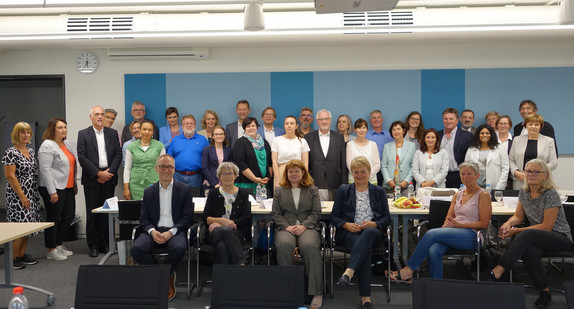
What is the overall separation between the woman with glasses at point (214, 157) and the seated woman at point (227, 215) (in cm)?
125

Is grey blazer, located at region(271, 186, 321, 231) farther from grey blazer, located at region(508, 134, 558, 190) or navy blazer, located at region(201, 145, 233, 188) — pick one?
grey blazer, located at region(508, 134, 558, 190)

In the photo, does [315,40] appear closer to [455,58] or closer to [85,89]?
[455,58]

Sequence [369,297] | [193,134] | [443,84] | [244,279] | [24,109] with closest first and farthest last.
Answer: [244,279] < [369,297] < [193,134] < [443,84] < [24,109]

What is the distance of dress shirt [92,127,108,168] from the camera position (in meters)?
6.05

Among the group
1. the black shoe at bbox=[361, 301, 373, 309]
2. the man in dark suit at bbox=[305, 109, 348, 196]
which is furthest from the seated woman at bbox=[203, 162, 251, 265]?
the man in dark suit at bbox=[305, 109, 348, 196]

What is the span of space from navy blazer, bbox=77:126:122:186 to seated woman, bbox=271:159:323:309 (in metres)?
2.58

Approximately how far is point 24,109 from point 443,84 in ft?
22.7

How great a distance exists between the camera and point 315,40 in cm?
633

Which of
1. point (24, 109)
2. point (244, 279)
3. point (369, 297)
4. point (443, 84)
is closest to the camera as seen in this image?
point (244, 279)

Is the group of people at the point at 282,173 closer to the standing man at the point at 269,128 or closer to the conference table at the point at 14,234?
the standing man at the point at 269,128

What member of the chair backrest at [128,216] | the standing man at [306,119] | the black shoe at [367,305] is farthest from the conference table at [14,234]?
the standing man at [306,119]

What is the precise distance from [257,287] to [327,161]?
3655mm

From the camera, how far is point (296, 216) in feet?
14.9

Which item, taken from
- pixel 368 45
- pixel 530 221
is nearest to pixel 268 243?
pixel 530 221
